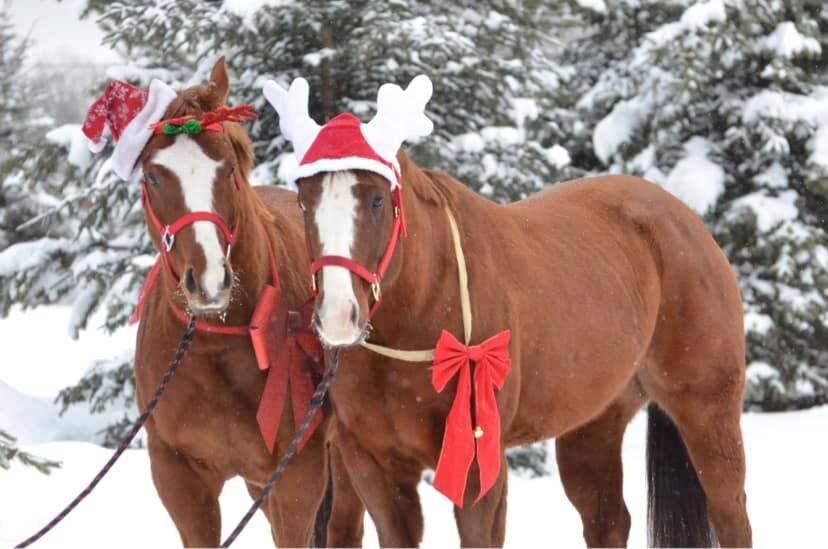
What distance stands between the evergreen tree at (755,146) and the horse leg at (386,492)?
21.6 feet

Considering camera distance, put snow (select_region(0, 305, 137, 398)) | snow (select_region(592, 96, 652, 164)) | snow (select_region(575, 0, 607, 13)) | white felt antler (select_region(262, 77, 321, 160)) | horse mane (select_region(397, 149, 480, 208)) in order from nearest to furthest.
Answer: white felt antler (select_region(262, 77, 321, 160)) → horse mane (select_region(397, 149, 480, 208)) → snow (select_region(575, 0, 607, 13)) → snow (select_region(592, 96, 652, 164)) → snow (select_region(0, 305, 137, 398))

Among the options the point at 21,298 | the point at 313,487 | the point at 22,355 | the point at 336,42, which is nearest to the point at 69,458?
the point at 21,298

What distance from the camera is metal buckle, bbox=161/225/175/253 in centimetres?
302

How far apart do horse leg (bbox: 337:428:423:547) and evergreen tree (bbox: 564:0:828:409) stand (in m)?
6.57

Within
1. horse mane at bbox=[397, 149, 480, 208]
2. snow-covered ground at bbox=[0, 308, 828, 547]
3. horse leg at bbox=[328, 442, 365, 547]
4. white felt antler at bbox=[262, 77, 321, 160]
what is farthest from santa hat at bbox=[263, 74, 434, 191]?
snow-covered ground at bbox=[0, 308, 828, 547]

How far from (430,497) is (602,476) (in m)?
2.90

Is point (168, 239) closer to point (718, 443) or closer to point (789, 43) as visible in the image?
point (718, 443)

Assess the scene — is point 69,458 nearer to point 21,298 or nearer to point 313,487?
point 21,298

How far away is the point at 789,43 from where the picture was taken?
896cm

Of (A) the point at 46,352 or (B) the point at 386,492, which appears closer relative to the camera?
(B) the point at 386,492

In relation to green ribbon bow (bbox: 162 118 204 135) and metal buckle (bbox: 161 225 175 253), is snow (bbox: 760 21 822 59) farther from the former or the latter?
→ metal buckle (bbox: 161 225 175 253)

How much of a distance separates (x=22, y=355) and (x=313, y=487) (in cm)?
1232

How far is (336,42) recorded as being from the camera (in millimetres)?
7793

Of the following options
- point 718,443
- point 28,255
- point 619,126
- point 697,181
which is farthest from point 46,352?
point 718,443
